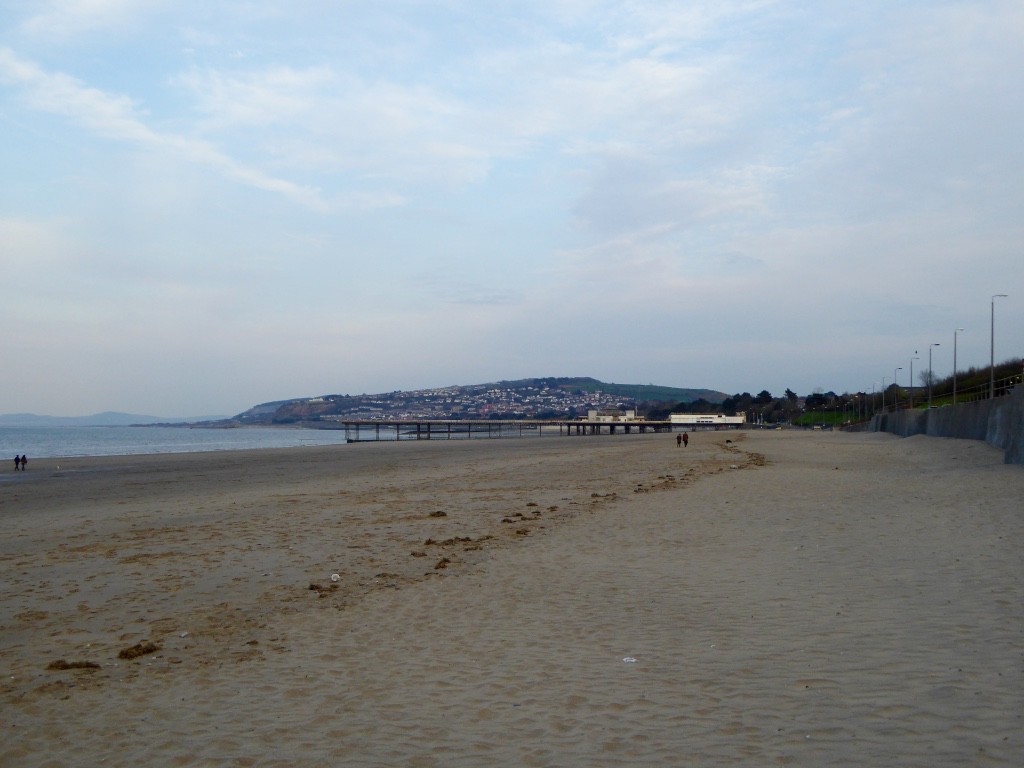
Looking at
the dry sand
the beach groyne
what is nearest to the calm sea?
the dry sand

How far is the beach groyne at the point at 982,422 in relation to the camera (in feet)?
79.8

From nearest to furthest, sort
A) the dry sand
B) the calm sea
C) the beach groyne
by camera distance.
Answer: the dry sand < the beach groyne < the calm sea

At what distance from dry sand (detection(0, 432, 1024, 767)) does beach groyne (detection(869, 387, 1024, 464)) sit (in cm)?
1052

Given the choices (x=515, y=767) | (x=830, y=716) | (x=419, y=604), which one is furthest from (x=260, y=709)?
(x=830, y=716)

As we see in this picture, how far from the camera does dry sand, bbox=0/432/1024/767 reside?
493cm

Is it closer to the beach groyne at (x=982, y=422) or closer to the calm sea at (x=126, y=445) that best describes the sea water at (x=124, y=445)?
the calm sea at (x=126, y=445)

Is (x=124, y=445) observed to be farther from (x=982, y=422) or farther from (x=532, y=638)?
(x=532, y=638)

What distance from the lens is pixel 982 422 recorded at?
36625 millimetres

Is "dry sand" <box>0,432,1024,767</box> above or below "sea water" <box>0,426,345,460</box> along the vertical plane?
above

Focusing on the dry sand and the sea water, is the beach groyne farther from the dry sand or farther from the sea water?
the sea water

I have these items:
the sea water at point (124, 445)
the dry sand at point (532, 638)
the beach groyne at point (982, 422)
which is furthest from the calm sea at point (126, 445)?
the beach groyne at point (982, 422)

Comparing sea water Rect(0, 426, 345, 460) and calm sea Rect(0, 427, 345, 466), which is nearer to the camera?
sea water Rect(0, 426, 345, 460)

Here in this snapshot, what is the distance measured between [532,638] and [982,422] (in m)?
36.0

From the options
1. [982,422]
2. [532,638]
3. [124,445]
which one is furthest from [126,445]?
[532,638]
